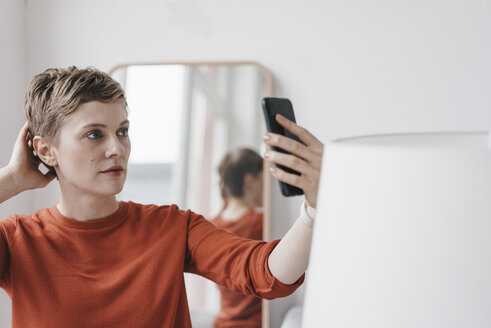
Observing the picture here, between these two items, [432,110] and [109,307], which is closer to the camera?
[109,307]

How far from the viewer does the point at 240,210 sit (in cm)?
193

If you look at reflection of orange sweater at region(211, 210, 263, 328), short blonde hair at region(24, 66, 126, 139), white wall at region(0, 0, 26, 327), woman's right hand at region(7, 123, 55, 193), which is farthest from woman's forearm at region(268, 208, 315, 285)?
white wall at region(0, 0, 26, 327)

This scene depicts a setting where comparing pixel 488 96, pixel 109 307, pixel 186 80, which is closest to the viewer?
pixel 109 307

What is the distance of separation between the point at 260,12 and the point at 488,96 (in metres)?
0.91

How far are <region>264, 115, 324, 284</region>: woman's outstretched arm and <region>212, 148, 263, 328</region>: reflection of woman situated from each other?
3.05ft

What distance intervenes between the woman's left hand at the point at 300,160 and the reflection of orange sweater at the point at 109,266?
0.26 metres

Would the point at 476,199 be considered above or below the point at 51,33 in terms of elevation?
below

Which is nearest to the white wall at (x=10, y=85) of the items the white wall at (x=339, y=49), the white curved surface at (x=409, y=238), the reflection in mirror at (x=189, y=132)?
the white wall at (x=339, y=49)

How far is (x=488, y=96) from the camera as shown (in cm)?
179

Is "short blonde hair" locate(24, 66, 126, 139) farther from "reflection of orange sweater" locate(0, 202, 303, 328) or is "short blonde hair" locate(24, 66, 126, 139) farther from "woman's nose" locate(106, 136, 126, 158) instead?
"reflection of orange sweater" locate(0, 202, 303, 328)

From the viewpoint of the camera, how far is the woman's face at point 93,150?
1165 mm

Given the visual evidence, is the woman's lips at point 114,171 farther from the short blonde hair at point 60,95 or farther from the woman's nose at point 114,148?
the short blonde hair at point 60,95

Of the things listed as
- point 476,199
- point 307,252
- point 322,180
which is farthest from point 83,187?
point 476,199

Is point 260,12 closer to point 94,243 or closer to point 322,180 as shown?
point 94,243
